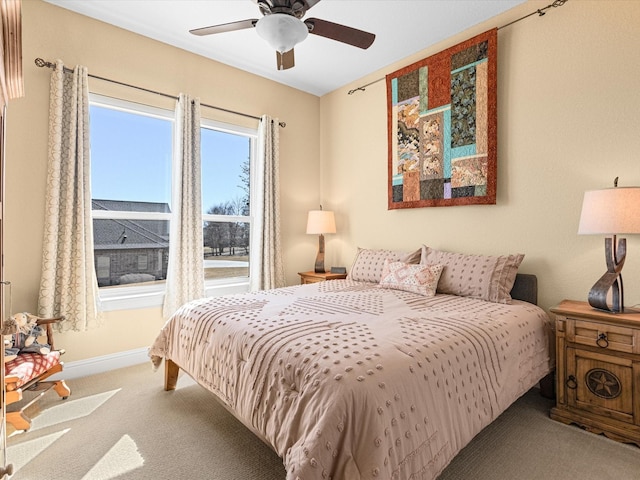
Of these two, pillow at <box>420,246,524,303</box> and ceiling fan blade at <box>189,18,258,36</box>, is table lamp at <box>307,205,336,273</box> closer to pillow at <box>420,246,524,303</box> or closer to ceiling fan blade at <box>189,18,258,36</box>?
pillow at <box>420,246,524,303</box>

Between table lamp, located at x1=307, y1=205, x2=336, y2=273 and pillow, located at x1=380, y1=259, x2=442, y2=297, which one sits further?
table lamp, located at x1=307, y1=205, x2=336, y2=273

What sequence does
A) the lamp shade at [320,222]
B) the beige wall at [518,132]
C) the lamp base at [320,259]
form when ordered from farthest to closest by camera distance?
the lamp base at [320,259] < the lamp shade at [320,222] < the beige wall at [518,132]

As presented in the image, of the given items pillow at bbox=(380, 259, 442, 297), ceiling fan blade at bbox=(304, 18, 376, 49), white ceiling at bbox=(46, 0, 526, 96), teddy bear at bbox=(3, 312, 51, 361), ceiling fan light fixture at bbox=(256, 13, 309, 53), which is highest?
white ceiling at bbox=(46, 0, 526, 96)

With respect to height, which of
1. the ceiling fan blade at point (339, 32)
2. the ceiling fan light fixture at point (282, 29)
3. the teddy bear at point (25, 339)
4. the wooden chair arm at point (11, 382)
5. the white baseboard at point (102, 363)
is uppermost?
the ceiling fan blade at point (339, 32)

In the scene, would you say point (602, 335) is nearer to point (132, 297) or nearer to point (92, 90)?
point (132, 297)

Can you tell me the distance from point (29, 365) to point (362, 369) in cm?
208

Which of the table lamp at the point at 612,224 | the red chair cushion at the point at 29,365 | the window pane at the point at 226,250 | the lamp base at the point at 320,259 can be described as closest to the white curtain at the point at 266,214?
the window pane at the point at 226,250

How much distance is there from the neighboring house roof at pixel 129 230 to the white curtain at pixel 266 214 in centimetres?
93

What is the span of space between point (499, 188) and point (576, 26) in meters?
1.21

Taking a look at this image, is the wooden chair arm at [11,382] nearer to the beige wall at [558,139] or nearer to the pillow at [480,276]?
the pillow at [480,276]

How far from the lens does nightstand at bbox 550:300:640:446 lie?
1.85 m

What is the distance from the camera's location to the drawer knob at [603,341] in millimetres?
1925

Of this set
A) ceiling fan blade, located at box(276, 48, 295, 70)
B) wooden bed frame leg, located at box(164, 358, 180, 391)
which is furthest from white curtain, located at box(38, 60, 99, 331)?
ceiling fan blade, located at box(276, 48, 295, 70)

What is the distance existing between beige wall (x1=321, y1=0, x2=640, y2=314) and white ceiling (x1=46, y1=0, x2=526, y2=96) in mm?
222
